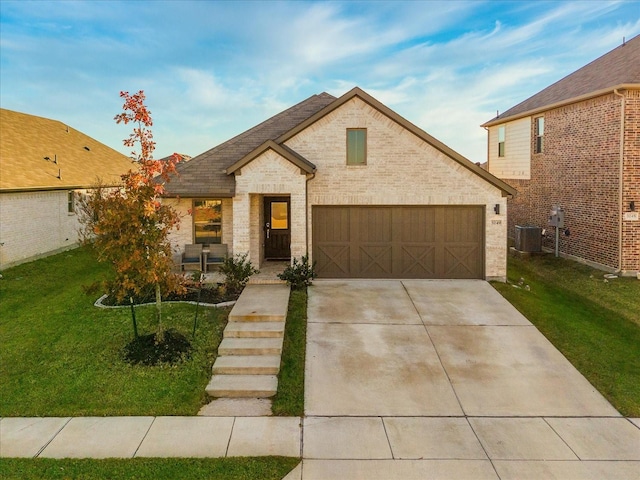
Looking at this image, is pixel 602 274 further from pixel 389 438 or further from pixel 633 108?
pixel 389 438

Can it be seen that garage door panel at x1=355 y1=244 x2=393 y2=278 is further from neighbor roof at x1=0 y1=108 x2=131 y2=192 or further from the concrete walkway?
neighbor roof at x1=0 y1=108 x2=131 y2=192

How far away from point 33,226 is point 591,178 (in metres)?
23.0

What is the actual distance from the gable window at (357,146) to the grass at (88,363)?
6.61m

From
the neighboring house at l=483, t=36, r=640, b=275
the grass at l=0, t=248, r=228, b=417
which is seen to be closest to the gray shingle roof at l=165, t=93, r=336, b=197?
the grass at l=0, t=248, r=228, b=417

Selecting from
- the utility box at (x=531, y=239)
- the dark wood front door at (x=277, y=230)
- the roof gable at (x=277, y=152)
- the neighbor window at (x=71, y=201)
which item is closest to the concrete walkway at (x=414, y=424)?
the roof gable at (x=277, y=152)

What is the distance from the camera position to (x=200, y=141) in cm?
2906

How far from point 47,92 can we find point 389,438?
29.9 m

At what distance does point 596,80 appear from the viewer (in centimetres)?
1842

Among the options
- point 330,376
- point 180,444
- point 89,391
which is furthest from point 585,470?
point 89,391

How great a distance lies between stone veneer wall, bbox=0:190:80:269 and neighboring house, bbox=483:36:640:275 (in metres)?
22.7

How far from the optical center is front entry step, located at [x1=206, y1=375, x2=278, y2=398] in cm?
824

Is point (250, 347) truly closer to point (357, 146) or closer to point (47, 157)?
point (357, 146)

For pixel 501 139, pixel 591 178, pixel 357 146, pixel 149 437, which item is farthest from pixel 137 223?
pixel 501 139

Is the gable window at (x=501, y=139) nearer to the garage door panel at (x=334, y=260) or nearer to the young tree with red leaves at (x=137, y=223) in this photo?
the garage door panel at (x=334, y=260)
